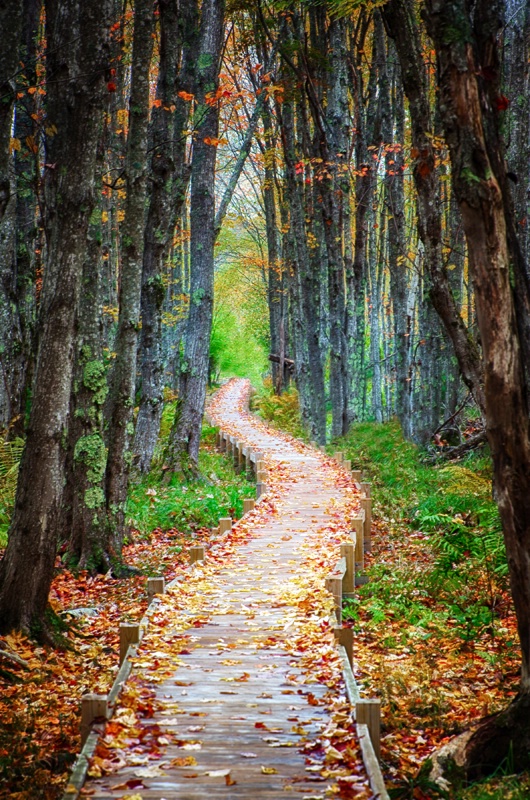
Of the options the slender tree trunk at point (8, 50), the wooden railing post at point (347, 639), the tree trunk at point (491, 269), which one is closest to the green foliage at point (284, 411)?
the wooden railing post at point (347, 639)

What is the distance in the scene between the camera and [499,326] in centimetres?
458

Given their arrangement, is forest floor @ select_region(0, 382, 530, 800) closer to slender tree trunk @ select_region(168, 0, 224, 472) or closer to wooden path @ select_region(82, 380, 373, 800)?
wooden path @ select_region(82, 380, 373, 800)

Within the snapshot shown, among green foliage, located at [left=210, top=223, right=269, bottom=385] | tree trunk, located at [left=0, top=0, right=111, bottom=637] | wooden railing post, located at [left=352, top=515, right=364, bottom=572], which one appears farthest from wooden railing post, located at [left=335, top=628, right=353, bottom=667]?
green foliage, located at [left=210, top=223, right=269, bottom=385]

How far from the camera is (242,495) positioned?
15648 mm

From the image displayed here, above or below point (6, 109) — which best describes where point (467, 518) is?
below

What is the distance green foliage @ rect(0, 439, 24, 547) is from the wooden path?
2710 millimetres

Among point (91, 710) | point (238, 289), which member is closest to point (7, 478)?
point (91, 710)

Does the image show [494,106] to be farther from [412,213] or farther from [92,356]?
[412,213]

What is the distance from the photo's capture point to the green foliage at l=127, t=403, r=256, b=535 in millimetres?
13016

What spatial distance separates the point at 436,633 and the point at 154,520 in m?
6.22

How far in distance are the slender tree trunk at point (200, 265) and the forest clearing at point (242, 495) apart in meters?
0.06

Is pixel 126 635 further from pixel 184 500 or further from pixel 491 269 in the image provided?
pixel 184 500

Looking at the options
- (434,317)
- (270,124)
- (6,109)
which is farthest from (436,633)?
(270,124)

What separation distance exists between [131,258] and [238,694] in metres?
6.78
